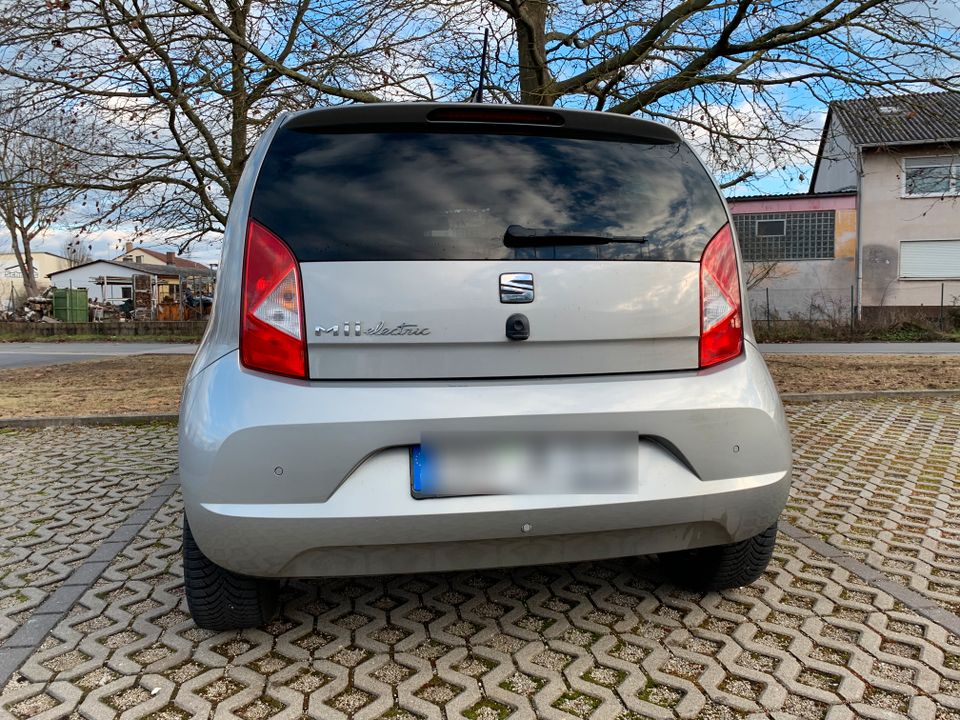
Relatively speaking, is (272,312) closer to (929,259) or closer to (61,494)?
(61,494)

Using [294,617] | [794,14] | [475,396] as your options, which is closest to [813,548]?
[475,396]

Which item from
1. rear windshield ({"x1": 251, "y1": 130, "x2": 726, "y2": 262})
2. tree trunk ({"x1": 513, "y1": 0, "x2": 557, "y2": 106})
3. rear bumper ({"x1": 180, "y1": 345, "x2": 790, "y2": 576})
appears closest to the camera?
rear bumper ({"x1": 180, "y1": 345, "x2": 790, "y2": 576})

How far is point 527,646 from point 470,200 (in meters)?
1.49

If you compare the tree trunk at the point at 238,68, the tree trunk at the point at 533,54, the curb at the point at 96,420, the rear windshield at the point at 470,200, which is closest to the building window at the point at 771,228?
the tree trunk at the point at 533,54

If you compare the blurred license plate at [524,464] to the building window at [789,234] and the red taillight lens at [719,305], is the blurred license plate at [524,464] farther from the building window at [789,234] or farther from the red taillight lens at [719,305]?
the building window at [789,234]

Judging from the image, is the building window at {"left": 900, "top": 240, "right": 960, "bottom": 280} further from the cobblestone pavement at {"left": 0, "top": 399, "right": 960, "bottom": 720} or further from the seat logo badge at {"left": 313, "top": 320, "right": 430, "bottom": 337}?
the seat logo badge at {"left": 313, "top": 320, "right": 430, "bottom": 337}

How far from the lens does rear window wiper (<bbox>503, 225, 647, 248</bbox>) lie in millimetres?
2148

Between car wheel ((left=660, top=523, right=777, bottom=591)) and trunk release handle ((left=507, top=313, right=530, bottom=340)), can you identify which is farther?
car wheel ((left=660, top=523, right=777, bottom=591))

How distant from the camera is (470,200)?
218cm

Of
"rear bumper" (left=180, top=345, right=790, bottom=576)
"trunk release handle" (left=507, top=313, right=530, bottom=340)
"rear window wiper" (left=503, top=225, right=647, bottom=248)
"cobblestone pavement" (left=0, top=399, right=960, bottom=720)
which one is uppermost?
"rear window wiper" (left=503, top=225, right=647, bottom=248)

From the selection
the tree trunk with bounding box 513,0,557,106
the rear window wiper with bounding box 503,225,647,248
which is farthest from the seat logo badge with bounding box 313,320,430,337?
the tree trunk with bounding box 513,0,557,106

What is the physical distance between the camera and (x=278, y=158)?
2.22 meters

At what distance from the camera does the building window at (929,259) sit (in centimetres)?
2552

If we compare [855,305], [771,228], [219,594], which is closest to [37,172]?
[219,594]
